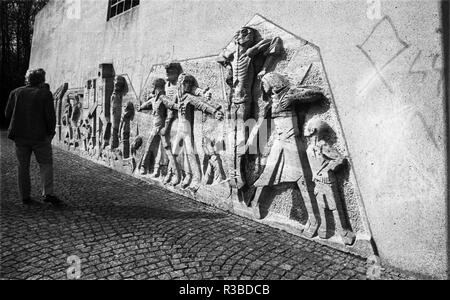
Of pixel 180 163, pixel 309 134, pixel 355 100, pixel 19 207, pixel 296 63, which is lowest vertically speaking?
pixel 19 207

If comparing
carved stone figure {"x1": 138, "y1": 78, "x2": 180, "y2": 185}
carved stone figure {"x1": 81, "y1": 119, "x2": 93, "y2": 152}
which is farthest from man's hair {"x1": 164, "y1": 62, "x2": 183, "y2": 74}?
carved stone figure {"x1": 81, "y1": 119, "x2": 93, "y2": 152}

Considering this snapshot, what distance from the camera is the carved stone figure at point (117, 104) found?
6.89 metres

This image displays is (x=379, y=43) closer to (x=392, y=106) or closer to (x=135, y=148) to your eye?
(x=392, y=106)

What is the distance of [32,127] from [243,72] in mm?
2747

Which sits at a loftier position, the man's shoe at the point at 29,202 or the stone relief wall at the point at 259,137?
the stone relief wall at the point at 259,137

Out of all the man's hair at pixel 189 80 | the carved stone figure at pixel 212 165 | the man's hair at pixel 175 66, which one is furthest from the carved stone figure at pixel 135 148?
the carved stone figure at pixel 212 165

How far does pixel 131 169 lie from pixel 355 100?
15.3 ft

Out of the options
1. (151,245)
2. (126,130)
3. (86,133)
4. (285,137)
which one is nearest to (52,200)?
(151,245)

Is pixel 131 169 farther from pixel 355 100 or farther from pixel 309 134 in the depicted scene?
pixel 355 100

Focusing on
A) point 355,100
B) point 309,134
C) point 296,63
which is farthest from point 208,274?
point 296,63

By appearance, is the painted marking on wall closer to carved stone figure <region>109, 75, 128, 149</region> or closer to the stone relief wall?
the stone relief wall

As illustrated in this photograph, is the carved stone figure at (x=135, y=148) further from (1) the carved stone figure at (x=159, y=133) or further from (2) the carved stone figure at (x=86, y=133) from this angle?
(2) the carved stone figure at (x=86, y=133)

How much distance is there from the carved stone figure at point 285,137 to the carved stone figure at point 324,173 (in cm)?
13

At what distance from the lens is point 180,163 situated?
530 cm
